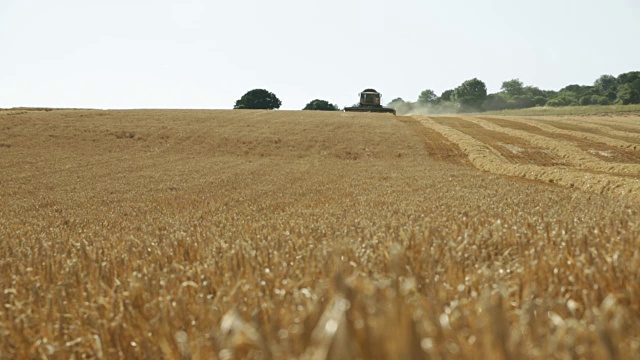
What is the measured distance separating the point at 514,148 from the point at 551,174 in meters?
14.4

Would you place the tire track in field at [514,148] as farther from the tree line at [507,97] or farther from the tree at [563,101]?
the tree at [563,101]

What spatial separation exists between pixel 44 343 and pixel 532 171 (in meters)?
20.2

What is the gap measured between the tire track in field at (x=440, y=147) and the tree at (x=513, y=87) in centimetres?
13579

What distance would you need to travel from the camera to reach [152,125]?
1750 inches

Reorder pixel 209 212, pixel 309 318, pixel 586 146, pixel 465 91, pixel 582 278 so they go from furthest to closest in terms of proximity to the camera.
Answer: pixel 465 91 < pixel 586 146 < pixel 209 212 < pixel 582 278 < pixel 309 318

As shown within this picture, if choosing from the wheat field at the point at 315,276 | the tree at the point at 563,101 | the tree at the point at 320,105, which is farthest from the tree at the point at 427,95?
the wheat field at the point at 315,276

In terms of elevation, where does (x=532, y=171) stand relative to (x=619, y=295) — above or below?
below

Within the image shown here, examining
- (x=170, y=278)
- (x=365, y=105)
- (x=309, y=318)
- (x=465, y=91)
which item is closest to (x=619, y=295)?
(x=309, y=318)

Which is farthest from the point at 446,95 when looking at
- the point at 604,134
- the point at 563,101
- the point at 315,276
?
the point at 315,276

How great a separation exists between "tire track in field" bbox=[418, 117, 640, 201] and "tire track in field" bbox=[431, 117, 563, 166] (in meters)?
0.62

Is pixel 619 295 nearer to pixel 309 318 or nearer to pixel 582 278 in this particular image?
pixel 582 278

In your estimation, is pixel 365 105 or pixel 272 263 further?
pixel 365 105

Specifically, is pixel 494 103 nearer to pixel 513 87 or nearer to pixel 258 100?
pixel 513 87

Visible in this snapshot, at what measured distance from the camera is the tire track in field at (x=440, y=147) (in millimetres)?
30898
